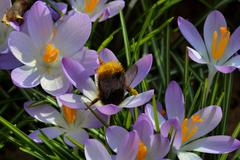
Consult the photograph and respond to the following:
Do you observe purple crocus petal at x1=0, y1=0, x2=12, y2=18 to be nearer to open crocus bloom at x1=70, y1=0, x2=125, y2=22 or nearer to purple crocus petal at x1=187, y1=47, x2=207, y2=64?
open crocus bloom at x1=70, y1=0, x2=125, y2=22

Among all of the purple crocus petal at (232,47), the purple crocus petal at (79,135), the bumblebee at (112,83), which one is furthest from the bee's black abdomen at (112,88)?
the purple crocus petal at (232,47)

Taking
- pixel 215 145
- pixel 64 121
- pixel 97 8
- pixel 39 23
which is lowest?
pixel 215 145

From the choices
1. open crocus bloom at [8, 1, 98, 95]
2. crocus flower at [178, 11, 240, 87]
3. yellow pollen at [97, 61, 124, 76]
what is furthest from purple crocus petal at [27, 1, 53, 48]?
crocus flower at [178, 11, 240, 87]

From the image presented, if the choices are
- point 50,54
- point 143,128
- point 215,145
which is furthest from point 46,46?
point 215,145

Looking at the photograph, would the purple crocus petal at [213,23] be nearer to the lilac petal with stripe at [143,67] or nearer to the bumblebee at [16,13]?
the lilac petal with stripe at [143,67]

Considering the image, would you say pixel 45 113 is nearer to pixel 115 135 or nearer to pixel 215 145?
pixel 115 135

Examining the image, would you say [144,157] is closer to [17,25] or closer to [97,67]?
[97,67]
